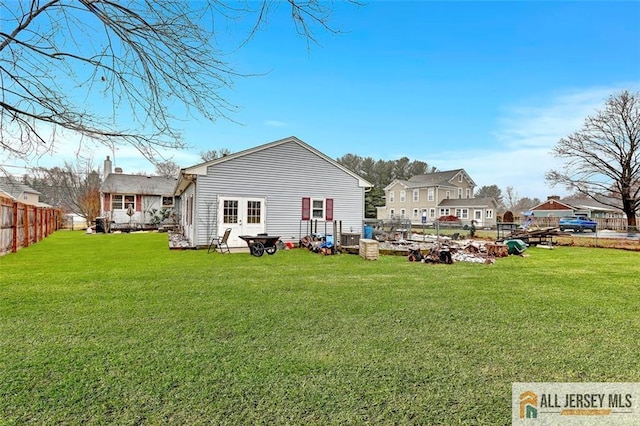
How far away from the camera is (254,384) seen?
105 inches

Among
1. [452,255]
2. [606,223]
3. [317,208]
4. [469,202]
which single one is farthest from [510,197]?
[452,255]

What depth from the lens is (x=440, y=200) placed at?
4106cm

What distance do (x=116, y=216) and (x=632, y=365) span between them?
90.1 ft

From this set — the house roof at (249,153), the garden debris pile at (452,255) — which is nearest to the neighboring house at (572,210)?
the house roof at (249,153)

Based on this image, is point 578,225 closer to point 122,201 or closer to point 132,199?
point 132,199

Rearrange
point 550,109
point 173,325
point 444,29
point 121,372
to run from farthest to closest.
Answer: point 550,109, point 444,29, point 173,325, point 121,372

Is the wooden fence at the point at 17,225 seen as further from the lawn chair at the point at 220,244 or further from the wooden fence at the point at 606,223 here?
the wooden fence at the point at 606,223

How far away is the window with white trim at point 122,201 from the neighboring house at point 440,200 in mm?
28356

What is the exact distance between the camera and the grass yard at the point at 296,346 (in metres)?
2.39

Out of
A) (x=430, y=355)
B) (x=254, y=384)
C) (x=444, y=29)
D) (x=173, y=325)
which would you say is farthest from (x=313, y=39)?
(x=444, y=29)

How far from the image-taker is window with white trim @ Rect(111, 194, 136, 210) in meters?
24.3

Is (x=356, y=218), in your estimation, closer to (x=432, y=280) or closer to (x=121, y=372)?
(x=432, y=280)

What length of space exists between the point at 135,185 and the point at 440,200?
32.7 metres

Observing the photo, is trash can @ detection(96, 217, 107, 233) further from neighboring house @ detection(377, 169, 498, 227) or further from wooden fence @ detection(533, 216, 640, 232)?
wooden fence @ detection(533, 216, 640, 232)
